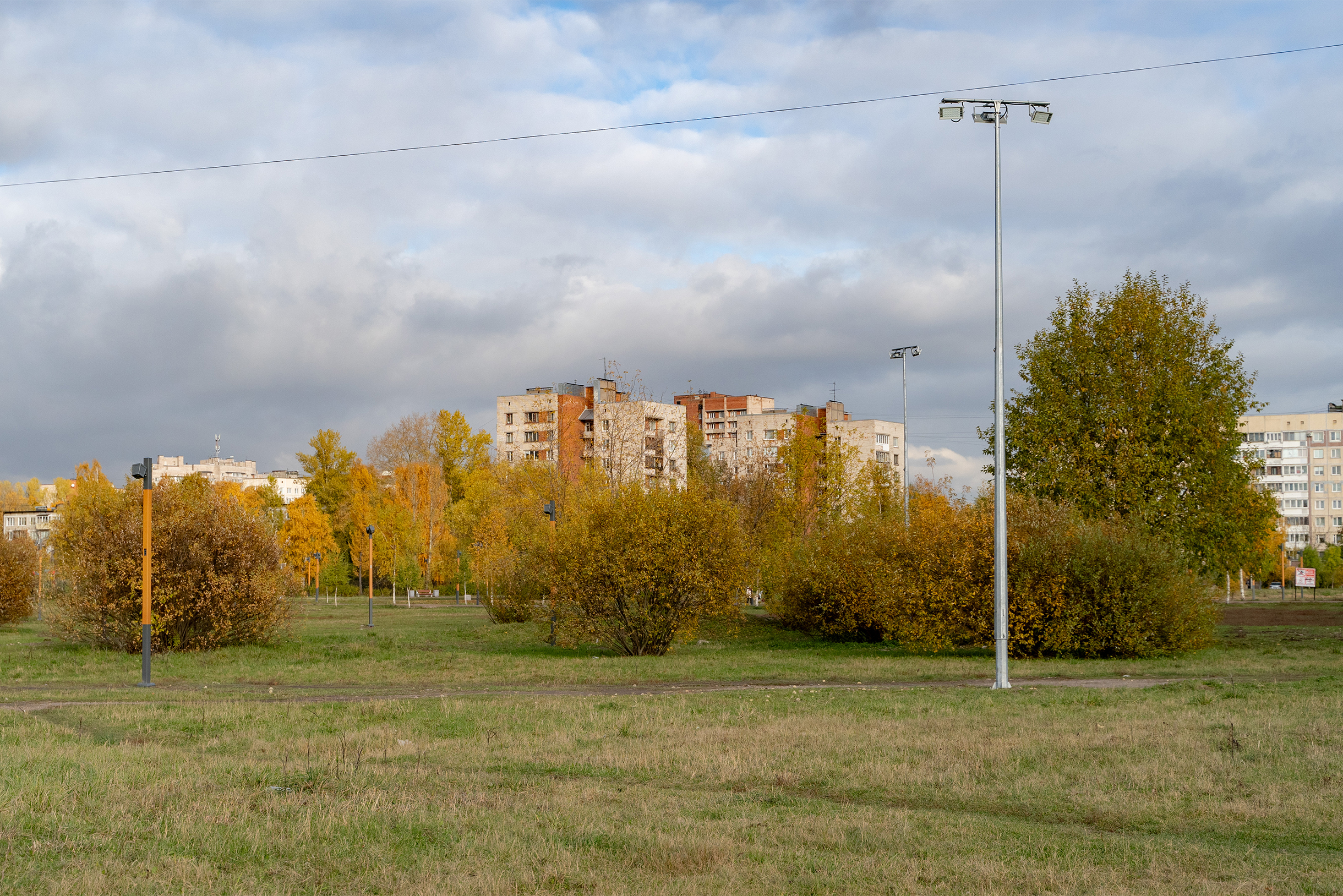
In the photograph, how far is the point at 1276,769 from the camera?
11.8m

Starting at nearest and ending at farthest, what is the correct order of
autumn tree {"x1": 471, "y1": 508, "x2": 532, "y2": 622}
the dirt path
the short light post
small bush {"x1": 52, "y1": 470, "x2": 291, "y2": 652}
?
the dirt path, small bush {"x1": 52, "y1": 470, "x2": 291, "y2": 652}, autumn tree {"x1": 471, "y1": 508, "x2": 532, "y2": 622}, the short light post

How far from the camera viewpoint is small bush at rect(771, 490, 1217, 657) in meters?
27.8

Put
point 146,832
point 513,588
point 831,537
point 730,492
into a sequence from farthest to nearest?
point 730,492 < point 513,588 < point 831,537 < point 146,832

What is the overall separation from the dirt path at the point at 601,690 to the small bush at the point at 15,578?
2742 centimetres

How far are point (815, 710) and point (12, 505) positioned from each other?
509ft

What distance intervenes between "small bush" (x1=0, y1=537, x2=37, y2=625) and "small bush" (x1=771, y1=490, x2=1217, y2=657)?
107 feet

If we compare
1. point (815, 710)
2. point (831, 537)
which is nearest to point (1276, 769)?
point (815, 710)

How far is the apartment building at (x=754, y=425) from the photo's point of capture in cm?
12588

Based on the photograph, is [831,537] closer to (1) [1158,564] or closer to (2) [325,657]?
(1) [1158,564]

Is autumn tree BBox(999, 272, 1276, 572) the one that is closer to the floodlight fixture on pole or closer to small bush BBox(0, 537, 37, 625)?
the floodlight fixture on pole

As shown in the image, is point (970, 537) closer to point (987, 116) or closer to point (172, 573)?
point (987, 116)

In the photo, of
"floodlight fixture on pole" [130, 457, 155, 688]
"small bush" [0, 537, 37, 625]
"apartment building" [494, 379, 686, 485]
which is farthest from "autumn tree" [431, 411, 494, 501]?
"floodlight fixture on pole" [130, 457, 155, 688]

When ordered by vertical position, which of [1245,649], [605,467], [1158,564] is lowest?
[1245,649]

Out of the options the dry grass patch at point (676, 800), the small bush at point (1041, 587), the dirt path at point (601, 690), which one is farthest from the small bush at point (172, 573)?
the small bush at point (1041, 587)
